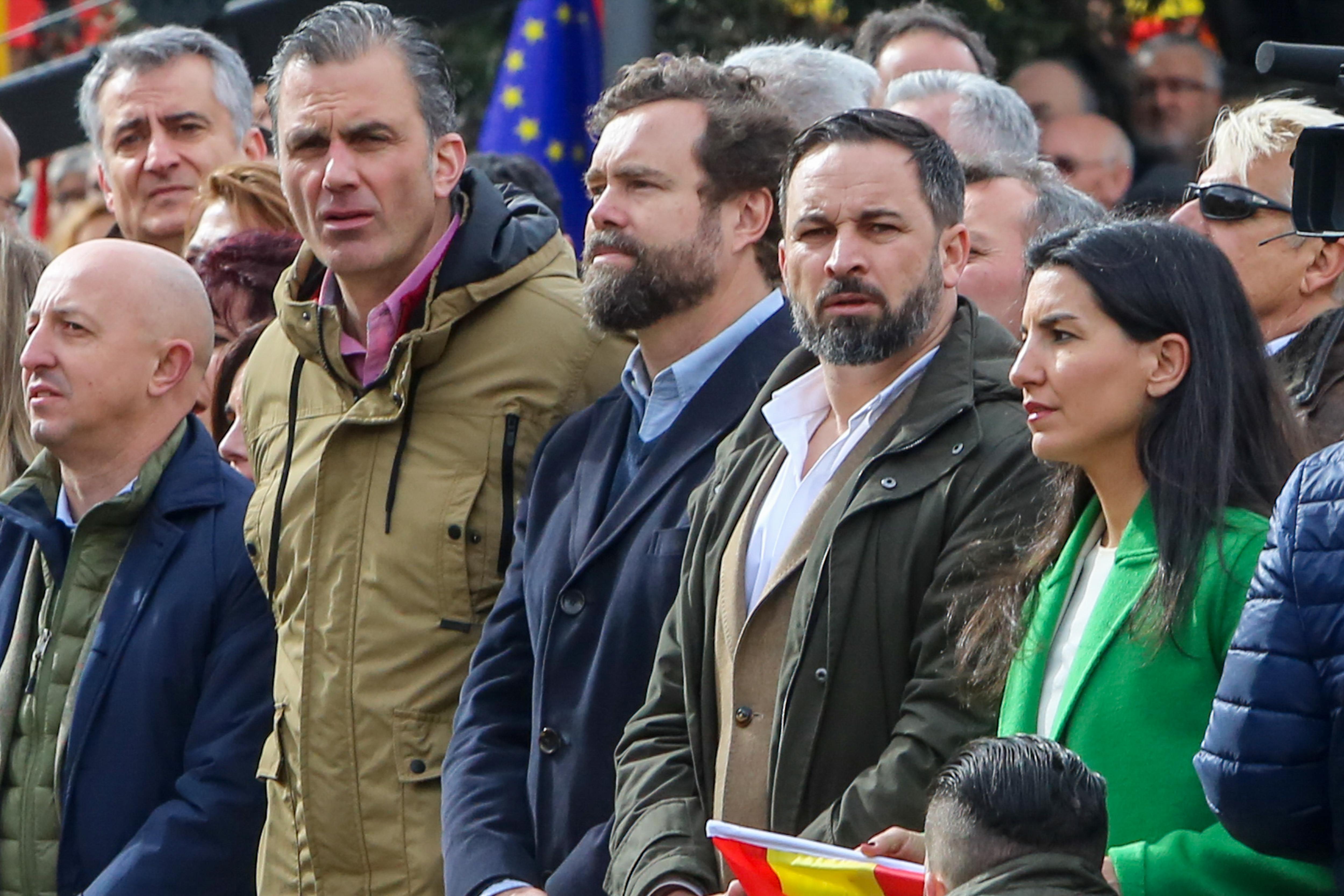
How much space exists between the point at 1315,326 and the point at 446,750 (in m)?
1.92

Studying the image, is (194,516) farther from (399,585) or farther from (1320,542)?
(1320,542)

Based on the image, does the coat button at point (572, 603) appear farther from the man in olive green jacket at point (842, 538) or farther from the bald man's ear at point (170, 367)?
the bald man's ear at point (170, 367)

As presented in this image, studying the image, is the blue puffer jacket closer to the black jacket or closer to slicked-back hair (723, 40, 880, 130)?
the black jacket

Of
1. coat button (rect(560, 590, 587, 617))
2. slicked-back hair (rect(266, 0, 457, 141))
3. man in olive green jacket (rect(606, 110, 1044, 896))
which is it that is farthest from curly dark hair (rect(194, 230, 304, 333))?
man in olive green jacket (rect(606, 110, 1044, 896))

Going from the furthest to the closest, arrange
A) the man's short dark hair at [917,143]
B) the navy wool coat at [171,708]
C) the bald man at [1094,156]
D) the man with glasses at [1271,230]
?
the bald man at [1094,156] < the navy wool coat at [171,708] < the man with glasses at [1271,230] < the man's short dark hair at [917,143]

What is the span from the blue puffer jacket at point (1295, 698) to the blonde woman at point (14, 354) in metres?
3.50

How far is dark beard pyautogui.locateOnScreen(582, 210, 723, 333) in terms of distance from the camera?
4.41m

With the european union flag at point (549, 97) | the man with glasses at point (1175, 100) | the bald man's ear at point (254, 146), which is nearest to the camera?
the bald man's ear at point (254, 146)

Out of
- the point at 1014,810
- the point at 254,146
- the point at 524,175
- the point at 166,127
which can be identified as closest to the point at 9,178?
the point at 166,127

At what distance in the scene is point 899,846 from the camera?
333cm

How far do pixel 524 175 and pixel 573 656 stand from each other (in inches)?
96.7

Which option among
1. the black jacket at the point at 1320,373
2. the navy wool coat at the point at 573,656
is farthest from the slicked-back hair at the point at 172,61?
the black jacket at the point at 1320,373

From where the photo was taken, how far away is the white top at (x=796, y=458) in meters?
3.85

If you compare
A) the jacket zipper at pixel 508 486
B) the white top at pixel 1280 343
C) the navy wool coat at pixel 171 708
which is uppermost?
the white top at pixel 1280 343
